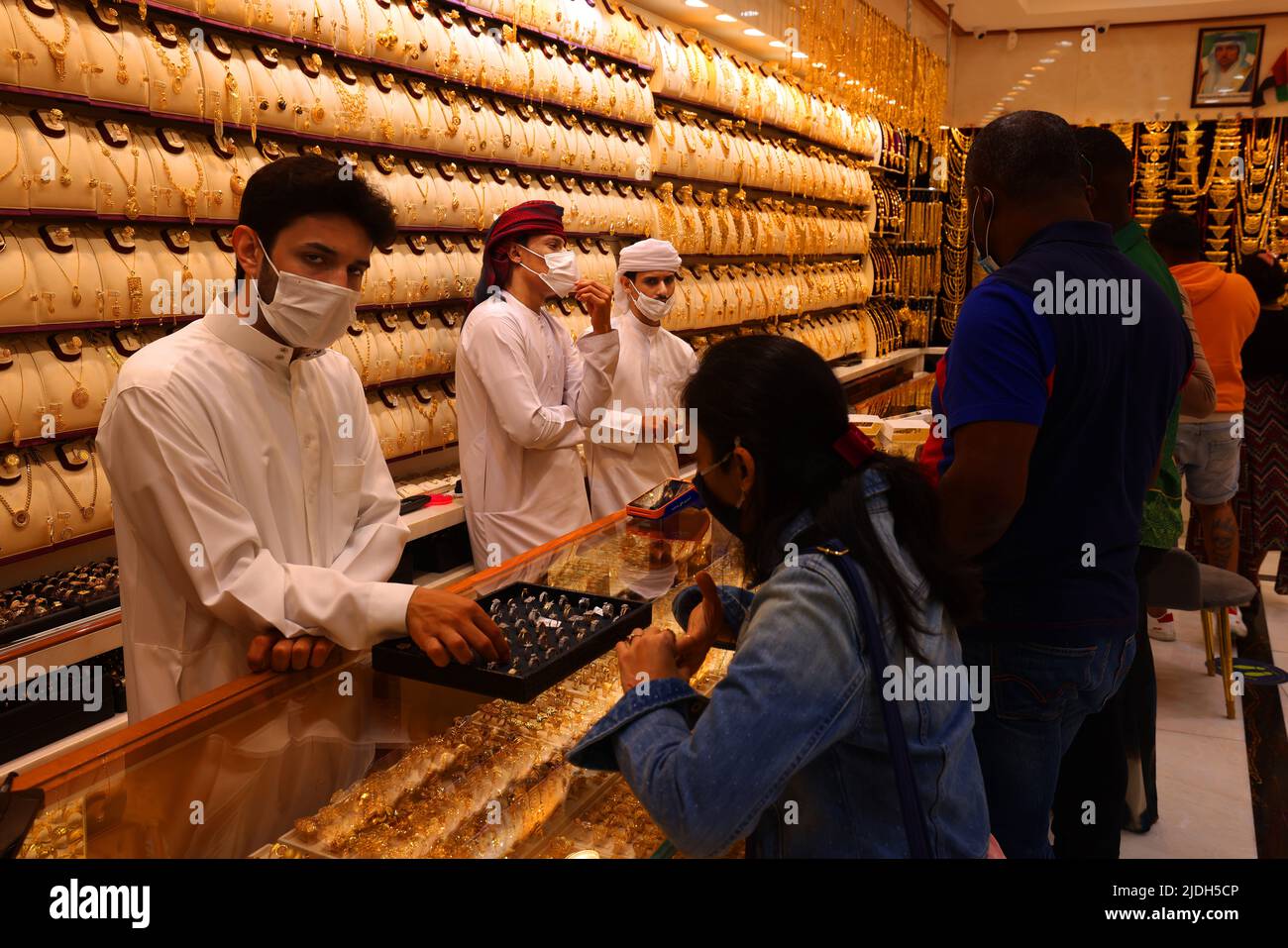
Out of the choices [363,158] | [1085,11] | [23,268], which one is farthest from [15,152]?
[1085,11]

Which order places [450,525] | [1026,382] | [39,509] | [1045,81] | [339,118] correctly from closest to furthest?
[1026,382]
[39,509]
[339,118]
[450,525]
[1045,81]

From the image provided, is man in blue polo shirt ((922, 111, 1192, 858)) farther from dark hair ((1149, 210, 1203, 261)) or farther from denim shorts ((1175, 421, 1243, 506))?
denim shorts ((1175, 421, 1243, 506))

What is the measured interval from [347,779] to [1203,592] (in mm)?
3511

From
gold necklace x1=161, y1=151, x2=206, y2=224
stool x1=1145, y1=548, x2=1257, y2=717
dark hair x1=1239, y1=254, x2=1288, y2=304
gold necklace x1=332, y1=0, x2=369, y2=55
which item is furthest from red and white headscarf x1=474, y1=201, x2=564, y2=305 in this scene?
dark hair x1=1239, y1=254, x2=1288, y2=304

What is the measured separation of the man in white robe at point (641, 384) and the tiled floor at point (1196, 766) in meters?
2.19

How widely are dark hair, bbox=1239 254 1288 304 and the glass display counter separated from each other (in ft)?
17.0

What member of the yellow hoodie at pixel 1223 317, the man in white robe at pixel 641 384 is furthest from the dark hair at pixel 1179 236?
the man in white robe at pixel 641 384

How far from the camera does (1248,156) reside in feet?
31.2

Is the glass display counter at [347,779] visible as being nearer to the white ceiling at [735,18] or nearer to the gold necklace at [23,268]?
the gold necklace at [23,268]

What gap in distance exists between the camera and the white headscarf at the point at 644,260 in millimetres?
4301

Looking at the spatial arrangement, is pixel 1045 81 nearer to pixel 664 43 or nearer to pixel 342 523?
pixel 664 43

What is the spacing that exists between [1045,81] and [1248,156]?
2.17m

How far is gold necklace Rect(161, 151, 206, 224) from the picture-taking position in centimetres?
308
